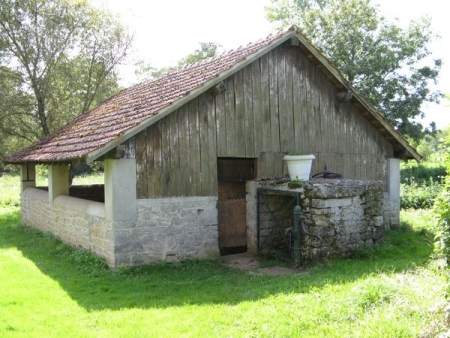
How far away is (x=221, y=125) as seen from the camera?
31.4ft

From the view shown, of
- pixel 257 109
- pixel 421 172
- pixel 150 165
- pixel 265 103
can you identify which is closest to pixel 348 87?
pixel 265 103

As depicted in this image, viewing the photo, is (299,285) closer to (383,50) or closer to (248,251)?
(248,251)

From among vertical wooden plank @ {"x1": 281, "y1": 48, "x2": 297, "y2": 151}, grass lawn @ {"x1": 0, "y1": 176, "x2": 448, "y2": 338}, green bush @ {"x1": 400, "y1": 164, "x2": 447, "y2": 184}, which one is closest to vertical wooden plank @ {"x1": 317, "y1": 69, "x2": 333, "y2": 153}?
vertical wooden plank @ {"x1": 281, "y1": 48, "x2": 297, "y2": 151}

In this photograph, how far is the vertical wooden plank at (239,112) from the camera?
9781mm

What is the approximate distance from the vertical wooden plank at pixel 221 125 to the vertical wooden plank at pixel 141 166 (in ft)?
5.53

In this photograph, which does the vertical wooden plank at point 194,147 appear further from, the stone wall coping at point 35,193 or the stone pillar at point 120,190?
the stone wall coping at point 35,193

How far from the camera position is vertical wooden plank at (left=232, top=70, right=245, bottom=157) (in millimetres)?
9781

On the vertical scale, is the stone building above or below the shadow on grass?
above

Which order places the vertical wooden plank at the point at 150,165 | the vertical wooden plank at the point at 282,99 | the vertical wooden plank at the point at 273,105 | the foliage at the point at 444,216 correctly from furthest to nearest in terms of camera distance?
the vertical wooden plank at the point at 282,99 → the vertical wooden plank at the point at 273,105 → the vertical wooden plank at the point at 150,165 → the foliage at the point at 444,216

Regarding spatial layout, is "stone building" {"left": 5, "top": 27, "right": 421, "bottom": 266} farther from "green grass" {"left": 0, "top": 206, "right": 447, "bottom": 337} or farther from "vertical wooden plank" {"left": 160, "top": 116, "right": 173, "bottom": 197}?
"green grass" {"left": 0, "top": 206, "right": 447, "bottom": 337}

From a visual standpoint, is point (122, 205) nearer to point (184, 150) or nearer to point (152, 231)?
point (152, 231)

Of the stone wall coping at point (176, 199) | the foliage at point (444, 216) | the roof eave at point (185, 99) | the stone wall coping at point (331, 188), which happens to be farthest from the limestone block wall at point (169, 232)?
the foliage at point (444, 216)

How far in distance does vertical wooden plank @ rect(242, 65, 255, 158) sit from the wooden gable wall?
0.02 metres

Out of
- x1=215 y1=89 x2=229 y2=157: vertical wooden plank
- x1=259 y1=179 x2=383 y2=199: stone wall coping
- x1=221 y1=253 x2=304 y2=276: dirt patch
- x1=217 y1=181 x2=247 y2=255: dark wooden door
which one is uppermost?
x1=215 y1=89 x2=229 y2=157: vertical wooden plank
